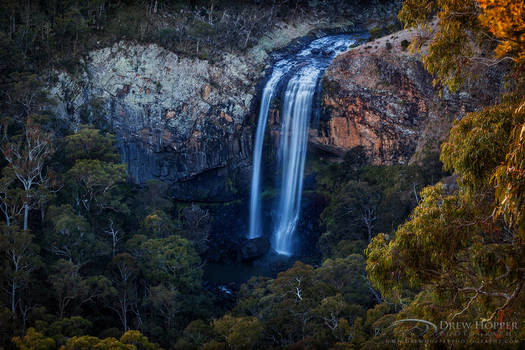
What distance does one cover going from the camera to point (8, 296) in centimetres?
1889

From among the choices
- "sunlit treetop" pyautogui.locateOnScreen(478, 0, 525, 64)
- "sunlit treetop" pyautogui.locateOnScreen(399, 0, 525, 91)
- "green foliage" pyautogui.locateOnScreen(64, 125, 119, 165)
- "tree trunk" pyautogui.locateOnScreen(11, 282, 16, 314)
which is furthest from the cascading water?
"sunlit treetop" pyautogui.locateOnScreen(478, 0, 525, 64)

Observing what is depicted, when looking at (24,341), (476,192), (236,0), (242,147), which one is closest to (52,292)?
(24,341)

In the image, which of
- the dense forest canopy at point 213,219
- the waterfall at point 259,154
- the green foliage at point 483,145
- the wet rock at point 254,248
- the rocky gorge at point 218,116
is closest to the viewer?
the green foliage at point 483,145

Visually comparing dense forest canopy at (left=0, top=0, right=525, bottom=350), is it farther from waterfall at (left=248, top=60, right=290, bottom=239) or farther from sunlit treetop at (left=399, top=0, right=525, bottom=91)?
waterfall at (left=248, top=60, right=290, bottom=239)

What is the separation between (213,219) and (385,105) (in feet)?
51.8

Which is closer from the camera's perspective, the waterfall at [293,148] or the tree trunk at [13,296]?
the tree trunk at [13,296]

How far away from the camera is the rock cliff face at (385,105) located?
3100cm

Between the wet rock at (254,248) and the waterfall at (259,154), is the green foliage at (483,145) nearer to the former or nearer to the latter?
the wet rock at (254,248)

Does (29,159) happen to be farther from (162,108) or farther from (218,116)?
(218,116)

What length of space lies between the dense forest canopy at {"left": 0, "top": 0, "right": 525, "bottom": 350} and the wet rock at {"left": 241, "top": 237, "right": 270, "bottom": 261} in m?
3.09

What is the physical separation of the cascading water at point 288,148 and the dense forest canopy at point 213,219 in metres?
2.19

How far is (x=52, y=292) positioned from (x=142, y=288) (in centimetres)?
452

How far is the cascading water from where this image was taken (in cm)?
3559

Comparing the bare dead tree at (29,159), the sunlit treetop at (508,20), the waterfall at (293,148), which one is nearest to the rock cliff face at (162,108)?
the waterfall at (293,148)
